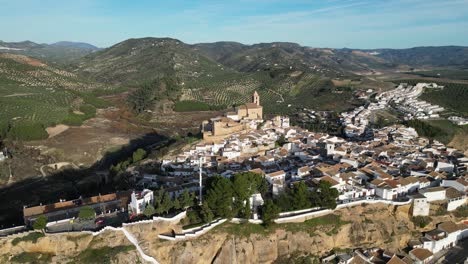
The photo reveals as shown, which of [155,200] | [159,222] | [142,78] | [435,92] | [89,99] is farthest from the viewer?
[142,78]

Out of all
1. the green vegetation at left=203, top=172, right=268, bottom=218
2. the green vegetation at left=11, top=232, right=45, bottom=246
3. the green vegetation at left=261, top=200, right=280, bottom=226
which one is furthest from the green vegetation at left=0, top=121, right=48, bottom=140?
the green vegetation at left=261, top=200, right=280, bottom=226

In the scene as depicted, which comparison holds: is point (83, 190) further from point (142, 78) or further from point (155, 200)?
point (142, 78)

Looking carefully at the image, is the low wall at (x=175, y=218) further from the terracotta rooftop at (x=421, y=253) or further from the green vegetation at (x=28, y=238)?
the terracotta rooftop at (x=421, y=253)

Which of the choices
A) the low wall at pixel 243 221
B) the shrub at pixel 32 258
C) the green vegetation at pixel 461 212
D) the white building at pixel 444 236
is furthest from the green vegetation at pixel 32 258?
the green vegetation at pixel 461 212

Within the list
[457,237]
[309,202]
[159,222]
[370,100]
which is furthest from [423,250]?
[370,100]

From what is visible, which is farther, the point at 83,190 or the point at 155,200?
the point at 83,190

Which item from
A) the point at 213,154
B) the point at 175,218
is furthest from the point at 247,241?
the point at 213,154

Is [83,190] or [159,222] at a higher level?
[159,222]
